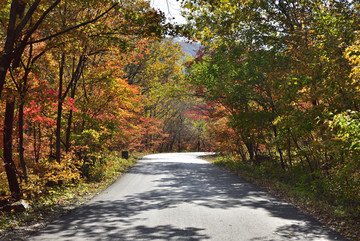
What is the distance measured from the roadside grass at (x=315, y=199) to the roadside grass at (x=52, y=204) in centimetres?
680

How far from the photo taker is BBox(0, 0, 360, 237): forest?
813 centimetres

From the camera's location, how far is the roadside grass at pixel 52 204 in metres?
7.09

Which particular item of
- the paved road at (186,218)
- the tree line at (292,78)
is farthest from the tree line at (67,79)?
the tree line at (292,78)

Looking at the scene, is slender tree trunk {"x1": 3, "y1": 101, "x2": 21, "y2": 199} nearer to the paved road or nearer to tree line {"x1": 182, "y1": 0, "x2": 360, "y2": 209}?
the paved road

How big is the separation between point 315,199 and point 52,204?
325 inches

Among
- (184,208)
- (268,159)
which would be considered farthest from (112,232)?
(268,159)

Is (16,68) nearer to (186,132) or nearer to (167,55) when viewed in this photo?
(167,55)

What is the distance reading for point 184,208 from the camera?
873 centimetres

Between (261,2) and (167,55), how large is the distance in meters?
12.3

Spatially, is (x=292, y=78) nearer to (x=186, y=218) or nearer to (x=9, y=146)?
(x=186, y=218)

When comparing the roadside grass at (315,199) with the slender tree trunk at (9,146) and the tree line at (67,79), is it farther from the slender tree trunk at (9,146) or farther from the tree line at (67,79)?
the slender tree trunk at (9,146)

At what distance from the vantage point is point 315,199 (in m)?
9.88

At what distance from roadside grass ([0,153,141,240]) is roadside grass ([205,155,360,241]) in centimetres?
680

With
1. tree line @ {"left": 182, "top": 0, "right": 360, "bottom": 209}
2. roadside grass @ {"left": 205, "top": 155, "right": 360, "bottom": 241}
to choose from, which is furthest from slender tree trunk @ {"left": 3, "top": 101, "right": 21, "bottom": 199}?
roadside grass @ {"left": 205, "top": 155, "right": 360, "bottom": 241}
